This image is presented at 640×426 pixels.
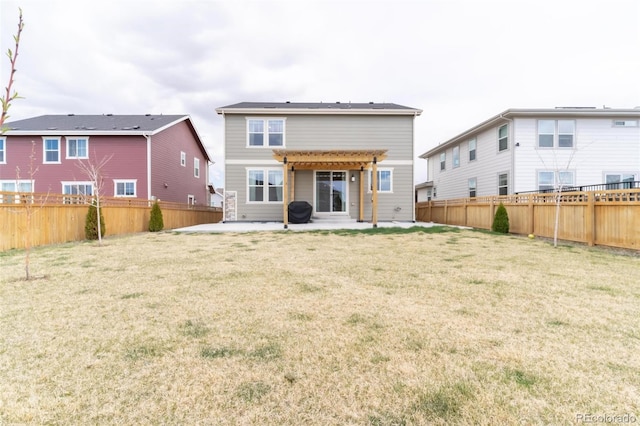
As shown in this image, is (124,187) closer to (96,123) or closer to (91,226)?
(96,123)

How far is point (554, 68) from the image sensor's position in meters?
15.6

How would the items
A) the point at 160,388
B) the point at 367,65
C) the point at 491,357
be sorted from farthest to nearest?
the point at 367,65
the point at 491,357
the point at 160,388

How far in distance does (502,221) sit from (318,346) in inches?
447

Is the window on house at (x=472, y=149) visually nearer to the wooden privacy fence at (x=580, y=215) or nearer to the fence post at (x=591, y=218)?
the wooden privacy fence at (x=580, y=215)

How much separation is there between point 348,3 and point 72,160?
1715 centimetres

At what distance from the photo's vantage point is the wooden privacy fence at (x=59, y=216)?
24.7 feet

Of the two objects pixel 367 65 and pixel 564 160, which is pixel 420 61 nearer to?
pixel 367 65

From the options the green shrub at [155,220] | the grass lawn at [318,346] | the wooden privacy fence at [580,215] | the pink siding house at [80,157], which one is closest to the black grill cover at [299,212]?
the green shrub at [155,220]

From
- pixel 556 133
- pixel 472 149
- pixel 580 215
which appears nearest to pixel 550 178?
pixel 556 133

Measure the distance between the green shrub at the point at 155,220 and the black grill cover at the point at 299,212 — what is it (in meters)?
6.06

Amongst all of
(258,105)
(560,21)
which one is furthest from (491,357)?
(258,105)

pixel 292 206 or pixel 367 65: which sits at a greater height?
pixel 367 65

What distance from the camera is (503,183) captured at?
14.9 m

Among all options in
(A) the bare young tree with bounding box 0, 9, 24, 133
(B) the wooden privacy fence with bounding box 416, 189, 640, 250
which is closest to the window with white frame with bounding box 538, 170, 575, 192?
(B) the wooden privacy fence with bounding box 416, 189, 640, 250
